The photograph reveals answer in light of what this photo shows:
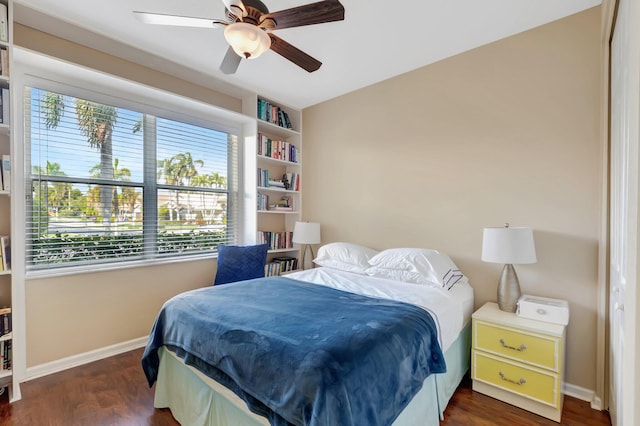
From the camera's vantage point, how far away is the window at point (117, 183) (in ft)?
7.64

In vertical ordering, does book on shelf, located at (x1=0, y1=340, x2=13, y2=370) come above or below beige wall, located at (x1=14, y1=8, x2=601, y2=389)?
below

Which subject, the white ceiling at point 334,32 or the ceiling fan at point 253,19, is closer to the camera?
the ceiling fan at point 253,19

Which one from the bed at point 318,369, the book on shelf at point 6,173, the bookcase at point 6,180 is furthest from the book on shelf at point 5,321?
the bed at point 318,369

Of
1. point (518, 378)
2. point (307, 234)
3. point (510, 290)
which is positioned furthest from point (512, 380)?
point (307, 234)

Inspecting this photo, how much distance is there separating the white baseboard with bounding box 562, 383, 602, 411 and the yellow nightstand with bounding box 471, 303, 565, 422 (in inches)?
14.2

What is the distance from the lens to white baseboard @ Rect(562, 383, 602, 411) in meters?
1.90

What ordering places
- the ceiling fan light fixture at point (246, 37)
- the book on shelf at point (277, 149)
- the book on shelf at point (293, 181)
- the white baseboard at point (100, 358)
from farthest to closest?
the book on shelf at point (293, 181) → the book on shelf at point (277, 149) → the white baseboard at point (100, 358) → the ceiling fan light fixture at point (246, 37)

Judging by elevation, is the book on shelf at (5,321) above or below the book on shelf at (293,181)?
below

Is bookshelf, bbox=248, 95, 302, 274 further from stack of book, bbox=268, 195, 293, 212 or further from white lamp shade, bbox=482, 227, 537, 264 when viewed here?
white lamp shade, bbox=482, 227, 537, 264

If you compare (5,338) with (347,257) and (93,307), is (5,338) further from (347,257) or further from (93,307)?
(347,257)

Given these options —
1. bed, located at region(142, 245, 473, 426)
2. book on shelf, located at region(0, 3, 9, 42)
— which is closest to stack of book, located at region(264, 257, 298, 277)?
bed, located at region(142, 245, 473, 426)

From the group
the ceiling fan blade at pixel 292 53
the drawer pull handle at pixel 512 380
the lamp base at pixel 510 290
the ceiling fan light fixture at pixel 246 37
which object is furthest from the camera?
the lamp base at pixel 510 290

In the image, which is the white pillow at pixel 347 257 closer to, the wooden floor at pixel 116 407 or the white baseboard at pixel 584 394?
the wooden floor at pixel 116 407

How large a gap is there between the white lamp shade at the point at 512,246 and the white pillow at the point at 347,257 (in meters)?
1.14
